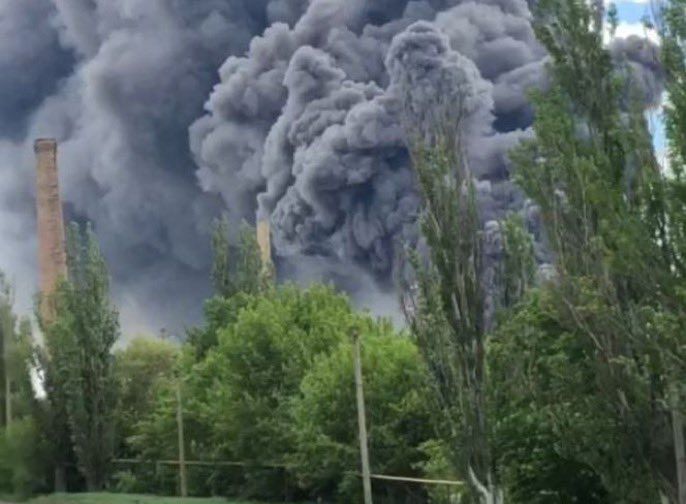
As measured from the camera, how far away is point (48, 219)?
6362cm

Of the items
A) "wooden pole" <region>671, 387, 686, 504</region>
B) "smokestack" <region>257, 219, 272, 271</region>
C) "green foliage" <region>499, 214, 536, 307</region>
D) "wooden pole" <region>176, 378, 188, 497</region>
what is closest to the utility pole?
"wooden pole" <region>176, 378, 188, 497</region>

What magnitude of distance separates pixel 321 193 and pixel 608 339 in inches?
A: 2612

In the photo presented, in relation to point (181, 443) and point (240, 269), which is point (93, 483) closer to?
point (181, 443)

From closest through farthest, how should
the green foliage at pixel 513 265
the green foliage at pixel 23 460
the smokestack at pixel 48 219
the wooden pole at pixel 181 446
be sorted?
the green foliage at pixel 513 265 < the wooden pole at pixel 181 446 < the green foliage at pixel 23 460 < the smokestack at pixel 48 219

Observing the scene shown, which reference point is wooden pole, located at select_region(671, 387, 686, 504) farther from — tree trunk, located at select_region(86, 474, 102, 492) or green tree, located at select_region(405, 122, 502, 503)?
tree trunk, located at select_region(86, 474, 102, 492)

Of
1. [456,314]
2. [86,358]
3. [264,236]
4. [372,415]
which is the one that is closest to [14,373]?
[86,358]

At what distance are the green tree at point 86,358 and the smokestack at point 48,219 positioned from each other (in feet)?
57.6

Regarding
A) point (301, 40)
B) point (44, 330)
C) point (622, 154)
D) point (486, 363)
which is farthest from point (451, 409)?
point (301, 40)

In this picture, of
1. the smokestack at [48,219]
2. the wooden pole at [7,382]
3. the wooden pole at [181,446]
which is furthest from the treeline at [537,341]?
the smokestack at [48,219]

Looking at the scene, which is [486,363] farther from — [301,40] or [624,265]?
[301,40]

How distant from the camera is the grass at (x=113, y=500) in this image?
3276cm

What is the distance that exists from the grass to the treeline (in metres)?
2.00

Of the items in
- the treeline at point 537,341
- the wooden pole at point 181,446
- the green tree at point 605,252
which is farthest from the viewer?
the wooden pole at point 181,446

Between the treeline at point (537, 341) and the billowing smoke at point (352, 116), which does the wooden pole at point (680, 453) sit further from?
the billowing smoke at point (352, 116)
